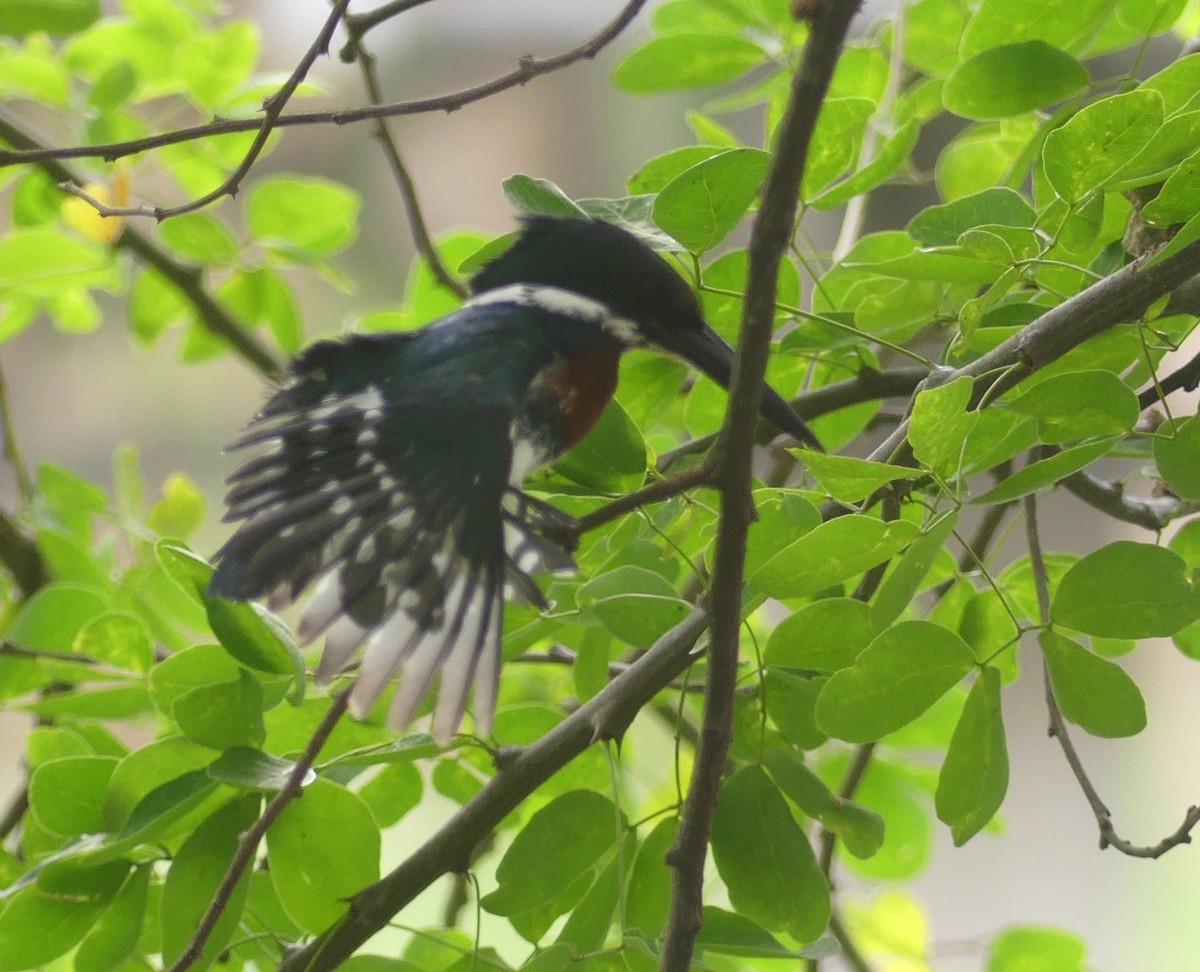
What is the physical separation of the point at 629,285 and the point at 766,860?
0.28 m

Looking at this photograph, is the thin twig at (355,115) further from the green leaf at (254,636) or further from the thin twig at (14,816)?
the thin twig at (14,816)

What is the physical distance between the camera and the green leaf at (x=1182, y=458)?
1.66 ft

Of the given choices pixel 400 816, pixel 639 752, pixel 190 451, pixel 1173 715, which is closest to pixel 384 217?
pixel 190 451

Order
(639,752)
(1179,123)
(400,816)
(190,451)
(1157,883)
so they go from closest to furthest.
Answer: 1. (1179,123)
2. (400,816)
3. (639,752)
4. (1157,883)
5. (190,451)


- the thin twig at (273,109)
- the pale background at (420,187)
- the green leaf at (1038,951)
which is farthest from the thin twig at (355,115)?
the pale background at (420,187)

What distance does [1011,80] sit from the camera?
581mm

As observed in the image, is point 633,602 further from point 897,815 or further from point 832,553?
point 897,815

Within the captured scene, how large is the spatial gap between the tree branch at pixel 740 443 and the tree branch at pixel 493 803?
0.18ft

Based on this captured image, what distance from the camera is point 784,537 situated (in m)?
0.53

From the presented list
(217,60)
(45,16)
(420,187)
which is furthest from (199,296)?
(420,187)

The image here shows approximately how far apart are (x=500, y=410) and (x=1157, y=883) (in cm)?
136

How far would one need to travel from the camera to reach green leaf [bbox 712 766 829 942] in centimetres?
53

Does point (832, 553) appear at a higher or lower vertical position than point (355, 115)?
lower

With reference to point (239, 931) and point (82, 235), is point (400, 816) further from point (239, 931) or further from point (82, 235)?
point (82, 235)
